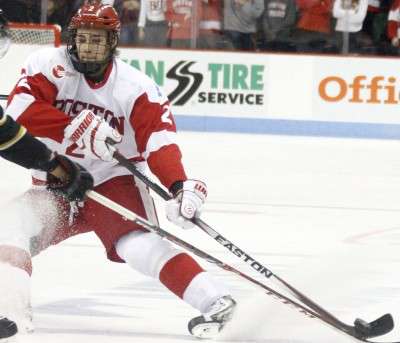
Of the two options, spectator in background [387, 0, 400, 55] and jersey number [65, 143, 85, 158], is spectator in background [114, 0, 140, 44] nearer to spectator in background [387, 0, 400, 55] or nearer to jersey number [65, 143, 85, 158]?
spectator in background [387, 0, 400, 55]

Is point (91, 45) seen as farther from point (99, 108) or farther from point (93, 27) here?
point (99, 108)

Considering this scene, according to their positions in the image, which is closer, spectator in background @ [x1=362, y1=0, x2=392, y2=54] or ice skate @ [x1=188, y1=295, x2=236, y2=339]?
ice skate @ [x1=188, y1=295, x2=236, y2=339]

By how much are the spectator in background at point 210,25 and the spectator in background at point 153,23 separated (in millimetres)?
300

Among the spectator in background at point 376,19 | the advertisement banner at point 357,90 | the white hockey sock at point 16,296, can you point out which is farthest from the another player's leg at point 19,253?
the spectator in background at point 376,19

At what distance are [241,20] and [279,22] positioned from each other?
0.31 meters

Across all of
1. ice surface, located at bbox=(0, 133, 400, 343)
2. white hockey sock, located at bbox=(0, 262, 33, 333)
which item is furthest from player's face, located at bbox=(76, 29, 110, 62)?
ice surface, located at bbox=(0, 133, 400, 343)

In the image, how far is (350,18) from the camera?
977cm

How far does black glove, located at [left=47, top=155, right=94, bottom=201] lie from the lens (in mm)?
3273

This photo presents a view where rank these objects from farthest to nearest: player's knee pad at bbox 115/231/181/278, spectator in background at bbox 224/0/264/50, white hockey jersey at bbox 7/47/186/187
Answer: spectator in background at bbox 224/0/264/50
white hockey jersey at bbox 7/47/186/187
player's knee pad at bbox 115/231/181/278

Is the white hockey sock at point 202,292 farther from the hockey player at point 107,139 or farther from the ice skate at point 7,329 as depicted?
the ice skate at point 7,329

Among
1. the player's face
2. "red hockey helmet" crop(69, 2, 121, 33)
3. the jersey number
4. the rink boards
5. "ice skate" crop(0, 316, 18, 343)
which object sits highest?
"red hockey helmet" crop(69, 2, 121, 33)

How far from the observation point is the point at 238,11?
9.72 m

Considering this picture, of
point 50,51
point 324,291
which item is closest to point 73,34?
point 50,51

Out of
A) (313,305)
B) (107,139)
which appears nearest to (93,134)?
(107,139)
